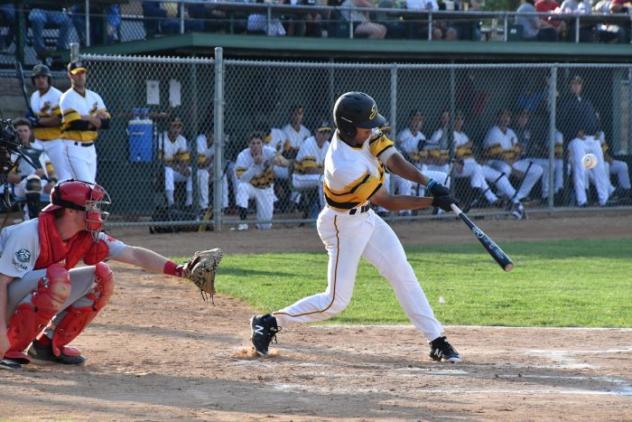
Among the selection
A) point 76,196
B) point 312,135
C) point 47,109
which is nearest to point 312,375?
point 76,196

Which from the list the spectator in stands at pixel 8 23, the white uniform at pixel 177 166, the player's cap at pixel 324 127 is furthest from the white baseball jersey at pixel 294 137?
the spectator in stands at pixel 8 23

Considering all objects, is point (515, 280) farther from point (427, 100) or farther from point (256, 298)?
point (427, 100)

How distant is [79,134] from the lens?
12469 millimetres

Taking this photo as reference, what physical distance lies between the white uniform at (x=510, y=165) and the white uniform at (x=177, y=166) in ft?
15.0

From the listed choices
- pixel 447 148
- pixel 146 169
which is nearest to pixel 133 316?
pixel 146 169

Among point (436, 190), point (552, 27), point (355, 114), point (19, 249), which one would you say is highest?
point (552, 27)

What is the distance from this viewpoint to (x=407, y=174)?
22.2 ft

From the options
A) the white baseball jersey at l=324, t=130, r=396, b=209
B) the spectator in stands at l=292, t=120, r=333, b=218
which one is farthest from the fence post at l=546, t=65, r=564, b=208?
the white baseball jersey at l=324, t=130, r=396, b=209

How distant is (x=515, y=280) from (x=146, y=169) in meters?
6.17

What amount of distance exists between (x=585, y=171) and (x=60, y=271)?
1208 cm

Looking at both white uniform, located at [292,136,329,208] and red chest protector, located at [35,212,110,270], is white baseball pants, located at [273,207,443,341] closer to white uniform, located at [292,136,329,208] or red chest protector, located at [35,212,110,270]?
red chest protector, located at [35,212,110,270]

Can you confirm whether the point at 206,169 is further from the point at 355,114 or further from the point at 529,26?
the point at 355,114

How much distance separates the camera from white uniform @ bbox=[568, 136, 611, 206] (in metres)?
16.9

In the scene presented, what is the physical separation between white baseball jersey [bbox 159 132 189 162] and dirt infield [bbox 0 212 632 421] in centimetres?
551
